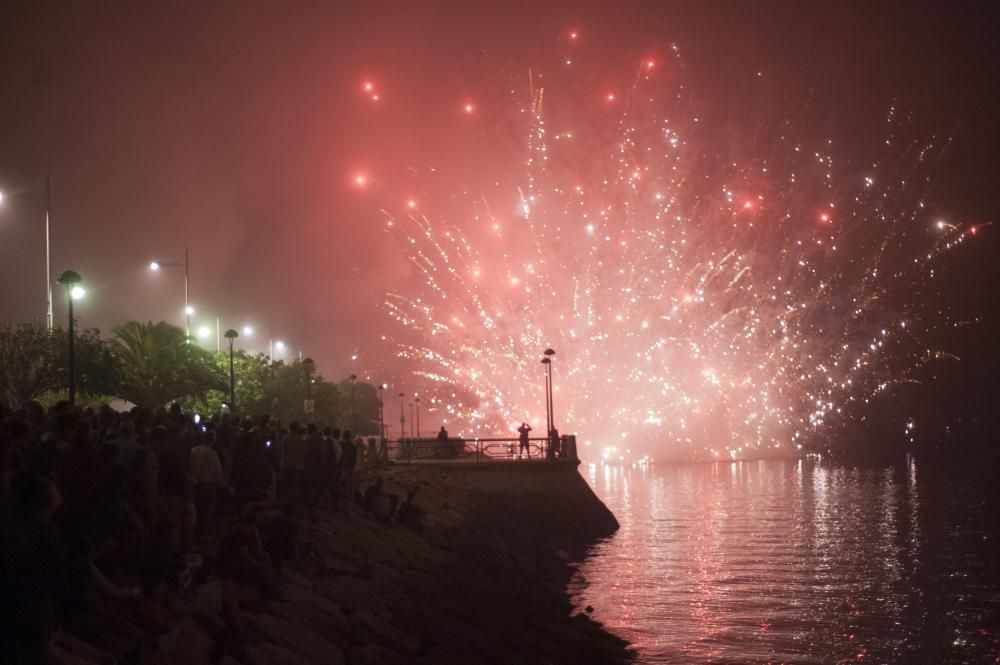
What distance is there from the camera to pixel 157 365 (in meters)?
37.7

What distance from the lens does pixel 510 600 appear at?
19312 millimetres

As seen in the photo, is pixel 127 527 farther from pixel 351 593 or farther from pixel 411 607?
pixel 411 607

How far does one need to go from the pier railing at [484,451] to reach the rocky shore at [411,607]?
19.9 ft

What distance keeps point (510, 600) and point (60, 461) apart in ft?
38.2

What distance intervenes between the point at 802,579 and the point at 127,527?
22.6 meters

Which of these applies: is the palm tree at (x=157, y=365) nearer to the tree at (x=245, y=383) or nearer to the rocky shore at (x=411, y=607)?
the tree at (x=245, y=383)

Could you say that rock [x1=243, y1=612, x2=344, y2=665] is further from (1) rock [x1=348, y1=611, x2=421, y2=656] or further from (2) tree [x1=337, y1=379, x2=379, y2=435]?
(2) tree [x1=337, y1=379, x2=379, y2=435]

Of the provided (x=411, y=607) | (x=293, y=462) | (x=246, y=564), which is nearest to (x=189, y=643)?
(x=246, y=564)

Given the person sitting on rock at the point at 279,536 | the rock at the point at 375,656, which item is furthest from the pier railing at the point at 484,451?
the rock at the point at 375,656

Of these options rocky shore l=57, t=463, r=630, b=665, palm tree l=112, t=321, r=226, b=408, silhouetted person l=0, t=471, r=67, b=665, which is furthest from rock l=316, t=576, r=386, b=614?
palm tree l=112, t=321, r=226, b=408

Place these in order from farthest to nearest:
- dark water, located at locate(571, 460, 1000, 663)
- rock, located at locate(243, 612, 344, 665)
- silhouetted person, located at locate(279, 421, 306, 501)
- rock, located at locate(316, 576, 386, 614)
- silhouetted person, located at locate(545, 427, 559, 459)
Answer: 1. silhouetted person, located at locate(545, 427, 559, 459)
2. dark water, located at locate(571, 460, 1000, 663)
3. silhouetted person, located at locate(279, 421, 306, 501)
4. rock, located at locate(316, 576, 386, 614)
5. rock, located at locate(243, 612, 344, 665)

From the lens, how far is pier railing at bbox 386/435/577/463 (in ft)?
121

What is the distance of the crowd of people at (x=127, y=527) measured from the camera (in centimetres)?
589

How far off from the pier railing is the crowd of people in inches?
839
